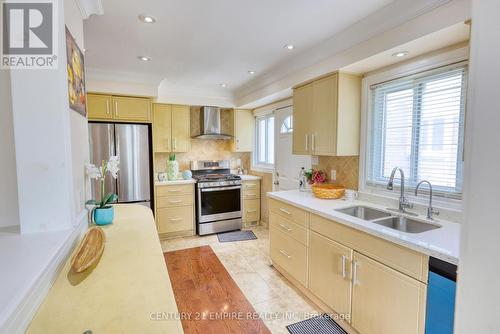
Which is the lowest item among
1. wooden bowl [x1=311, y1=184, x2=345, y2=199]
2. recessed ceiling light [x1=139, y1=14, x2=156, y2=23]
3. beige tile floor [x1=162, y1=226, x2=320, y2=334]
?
beige tile floor [x1=162, y1=226, x2=320, y2=334]

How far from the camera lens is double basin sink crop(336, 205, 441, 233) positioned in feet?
5.97

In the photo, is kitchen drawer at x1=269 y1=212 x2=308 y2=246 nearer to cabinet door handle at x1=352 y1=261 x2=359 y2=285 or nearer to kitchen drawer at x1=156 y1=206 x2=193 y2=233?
cabinet door handle at x1=352 y1=261 x2=359 y2=285

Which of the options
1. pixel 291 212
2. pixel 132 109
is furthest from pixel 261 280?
pixel 132 109

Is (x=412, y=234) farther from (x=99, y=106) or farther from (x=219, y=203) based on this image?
(x=99, y=106)

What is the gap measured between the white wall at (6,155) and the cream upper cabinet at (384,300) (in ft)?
6.72

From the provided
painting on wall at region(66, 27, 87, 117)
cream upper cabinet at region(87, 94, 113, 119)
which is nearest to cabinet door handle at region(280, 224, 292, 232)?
painting on wall at region(66, 27, 87, 117)

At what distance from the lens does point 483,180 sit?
42 centimetres

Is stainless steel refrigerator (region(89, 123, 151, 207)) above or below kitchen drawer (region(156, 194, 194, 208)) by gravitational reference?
above

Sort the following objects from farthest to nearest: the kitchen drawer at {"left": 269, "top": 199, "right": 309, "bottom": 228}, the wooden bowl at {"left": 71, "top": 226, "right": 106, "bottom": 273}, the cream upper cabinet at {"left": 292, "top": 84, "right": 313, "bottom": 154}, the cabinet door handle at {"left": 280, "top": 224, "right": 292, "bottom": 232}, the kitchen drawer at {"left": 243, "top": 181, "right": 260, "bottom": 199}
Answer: the kitchen drawer at {"left": 243, "top": 181, "right": 260, "bottom": 199}, the cream upper cabinet at {"left": 292, "top": 84, "right": 313, "bottom": 154}, the cabinet door handle at {"left": 280, "top": 224, "right": 292, "bottom": 232}, the kitchen drawer at {"left": 269, "top": 199, "right": 309, "bottom": 228}, the wooden bowl at {"left": 71, "top": 226, "right": 106, "bottom": 273}

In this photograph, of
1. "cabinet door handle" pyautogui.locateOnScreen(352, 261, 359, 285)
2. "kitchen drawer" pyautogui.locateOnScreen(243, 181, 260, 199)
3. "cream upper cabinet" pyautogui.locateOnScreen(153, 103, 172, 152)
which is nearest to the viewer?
"cabinet door handle" pyautogui.locateOnScreen(352, 261, 359, 285)

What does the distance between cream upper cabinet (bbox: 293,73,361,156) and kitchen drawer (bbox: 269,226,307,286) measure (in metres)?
0.94

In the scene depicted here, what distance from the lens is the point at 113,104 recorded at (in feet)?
11.1

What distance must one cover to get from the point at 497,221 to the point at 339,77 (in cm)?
217

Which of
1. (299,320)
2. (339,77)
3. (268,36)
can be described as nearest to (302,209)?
(299,320)
